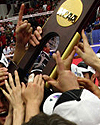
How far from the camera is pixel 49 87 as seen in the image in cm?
82

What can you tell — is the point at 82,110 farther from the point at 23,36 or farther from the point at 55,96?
the point at 23,36

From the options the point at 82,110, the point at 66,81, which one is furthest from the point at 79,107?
the point at 66,81

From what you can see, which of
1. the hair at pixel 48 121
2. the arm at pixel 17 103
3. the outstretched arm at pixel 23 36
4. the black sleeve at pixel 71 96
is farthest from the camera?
the outstretched arm at pixel 23 36

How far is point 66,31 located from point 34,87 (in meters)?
0.27

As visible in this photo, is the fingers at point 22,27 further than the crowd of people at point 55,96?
Yes

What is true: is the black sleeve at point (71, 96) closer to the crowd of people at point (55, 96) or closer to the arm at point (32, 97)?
the crowd of people at point (55, 96)

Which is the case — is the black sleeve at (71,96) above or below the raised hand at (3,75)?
above

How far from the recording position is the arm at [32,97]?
664 mm

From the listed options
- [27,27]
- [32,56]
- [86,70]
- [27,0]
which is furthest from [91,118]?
[27,0]

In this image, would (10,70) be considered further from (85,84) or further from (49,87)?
(85,84)

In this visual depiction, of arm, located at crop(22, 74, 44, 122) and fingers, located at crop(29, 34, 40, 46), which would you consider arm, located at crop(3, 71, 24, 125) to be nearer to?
arm, located at crop(22, 74, 44, 122)

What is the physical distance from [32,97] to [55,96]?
0.09 meters

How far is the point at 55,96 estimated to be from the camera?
0.69 metres

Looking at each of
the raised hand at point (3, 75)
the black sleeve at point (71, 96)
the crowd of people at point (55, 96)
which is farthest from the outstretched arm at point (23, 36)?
the black sleeve at point (71, 96)
